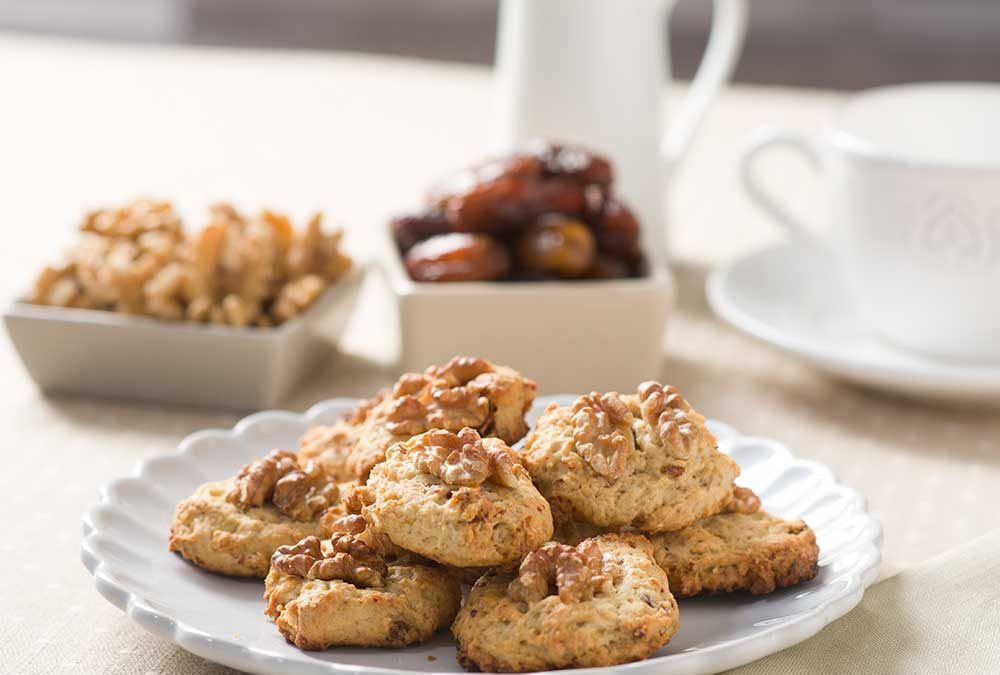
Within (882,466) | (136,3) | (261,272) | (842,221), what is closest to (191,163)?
(261,272)

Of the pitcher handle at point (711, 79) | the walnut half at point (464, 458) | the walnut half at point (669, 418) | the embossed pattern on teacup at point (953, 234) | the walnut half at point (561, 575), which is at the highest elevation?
the pitcher handle at point (711, 79)

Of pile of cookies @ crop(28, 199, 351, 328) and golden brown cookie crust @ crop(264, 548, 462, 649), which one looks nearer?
golden brown cookie crust @ crop(264, 548, 462, 649)

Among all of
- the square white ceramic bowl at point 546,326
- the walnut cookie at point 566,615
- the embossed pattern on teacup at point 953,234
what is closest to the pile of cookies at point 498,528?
the walnut cookie at point 566,615

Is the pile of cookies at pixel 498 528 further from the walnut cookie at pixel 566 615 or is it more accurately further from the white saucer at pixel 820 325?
the white saucer at pixel 820 325

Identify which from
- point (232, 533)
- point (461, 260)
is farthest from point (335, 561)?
point (461, 260)

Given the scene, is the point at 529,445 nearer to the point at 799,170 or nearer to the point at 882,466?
Answer: the point at 882,466

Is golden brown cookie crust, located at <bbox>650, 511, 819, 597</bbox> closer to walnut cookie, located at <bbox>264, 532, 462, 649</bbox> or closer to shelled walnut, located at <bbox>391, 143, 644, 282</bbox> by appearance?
walnut cookie, located at <bbox>264, 532, 462, 649</bbox>

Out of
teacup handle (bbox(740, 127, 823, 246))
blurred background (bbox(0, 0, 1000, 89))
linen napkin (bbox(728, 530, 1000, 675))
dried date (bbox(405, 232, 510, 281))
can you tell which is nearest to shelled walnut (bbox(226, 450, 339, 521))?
linen napkin (bbox(728, 530, 1000, 675))
